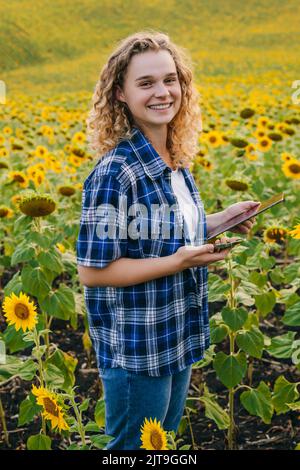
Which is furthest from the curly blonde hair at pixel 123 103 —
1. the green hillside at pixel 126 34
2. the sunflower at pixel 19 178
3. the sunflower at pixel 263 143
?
the green hillside at pixel 126 34

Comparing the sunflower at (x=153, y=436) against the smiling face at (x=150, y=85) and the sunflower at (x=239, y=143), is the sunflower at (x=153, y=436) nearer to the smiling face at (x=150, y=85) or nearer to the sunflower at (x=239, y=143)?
the smiling face at (x=150, y=85)

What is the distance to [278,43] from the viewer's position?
71.1 feet

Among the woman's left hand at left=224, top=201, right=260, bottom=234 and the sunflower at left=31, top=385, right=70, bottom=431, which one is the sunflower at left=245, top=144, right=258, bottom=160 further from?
the sunflower at left=31, top=385, right=70, bottom=431

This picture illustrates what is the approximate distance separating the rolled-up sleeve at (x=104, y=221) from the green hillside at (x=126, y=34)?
1531 centimetres

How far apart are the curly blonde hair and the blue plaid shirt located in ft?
0.17

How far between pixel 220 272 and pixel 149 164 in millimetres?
2401

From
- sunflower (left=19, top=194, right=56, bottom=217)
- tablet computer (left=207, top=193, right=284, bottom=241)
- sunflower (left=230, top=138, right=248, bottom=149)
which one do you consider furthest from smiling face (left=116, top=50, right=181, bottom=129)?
sunflower (left=230, top=138, right=248, bottom=149)

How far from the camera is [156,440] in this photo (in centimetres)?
144

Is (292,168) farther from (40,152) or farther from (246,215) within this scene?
(246,215)

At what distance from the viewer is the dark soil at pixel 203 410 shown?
2441 mm

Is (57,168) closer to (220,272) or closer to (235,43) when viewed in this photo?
(220,272)

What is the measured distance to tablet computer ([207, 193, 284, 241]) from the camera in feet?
5.14

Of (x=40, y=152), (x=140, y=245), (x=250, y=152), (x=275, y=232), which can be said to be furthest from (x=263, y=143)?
(x=140, y=245)
